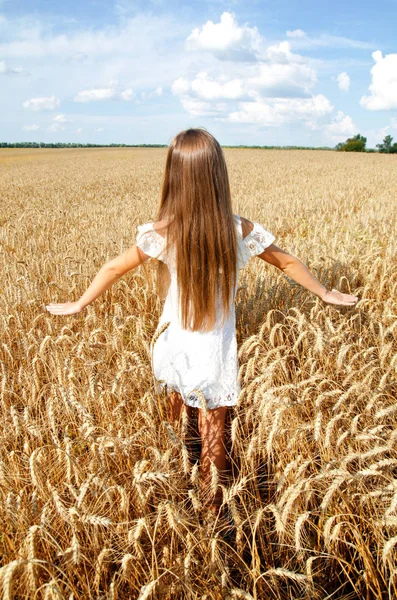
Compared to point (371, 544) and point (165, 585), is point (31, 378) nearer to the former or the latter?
point (165, 585)

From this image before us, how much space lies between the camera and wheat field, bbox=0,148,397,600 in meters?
1.33

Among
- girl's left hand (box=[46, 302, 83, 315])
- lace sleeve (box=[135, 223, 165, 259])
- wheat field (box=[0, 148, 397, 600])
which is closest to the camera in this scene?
wheat field (box=[0, 148, 397, 600])

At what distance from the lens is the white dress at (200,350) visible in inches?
83.5

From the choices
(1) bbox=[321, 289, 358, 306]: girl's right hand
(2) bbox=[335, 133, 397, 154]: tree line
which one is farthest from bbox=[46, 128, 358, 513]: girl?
(2) bbox=[335, 133, 397, 154]: tree line

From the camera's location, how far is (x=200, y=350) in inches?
85.0

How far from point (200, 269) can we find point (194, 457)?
3.14 ft

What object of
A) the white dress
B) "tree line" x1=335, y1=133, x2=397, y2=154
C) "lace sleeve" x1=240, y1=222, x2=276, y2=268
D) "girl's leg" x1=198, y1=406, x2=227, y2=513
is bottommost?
"girl's leg" x1=198, y1=406, x2=227, y2=513

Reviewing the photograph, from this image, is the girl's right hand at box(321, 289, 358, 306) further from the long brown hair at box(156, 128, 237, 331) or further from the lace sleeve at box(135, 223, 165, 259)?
the lace sleeve at box(135, 223, 165, 259)

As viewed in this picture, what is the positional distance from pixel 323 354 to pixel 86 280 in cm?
222

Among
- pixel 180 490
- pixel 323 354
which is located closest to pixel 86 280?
pixel 323 354

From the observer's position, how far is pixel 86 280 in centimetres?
376

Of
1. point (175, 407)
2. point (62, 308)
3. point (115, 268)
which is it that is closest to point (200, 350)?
point (175, 407)

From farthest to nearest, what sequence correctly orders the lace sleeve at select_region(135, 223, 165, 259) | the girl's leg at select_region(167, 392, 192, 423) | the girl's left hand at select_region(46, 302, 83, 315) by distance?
1. the girl's left hand at select_region(46, 302, 83, 315)
2. the girl's leg at select_region(167, 392, 192, 423)
3. the lace sleeve at select_region(135, 223, 165, 259)

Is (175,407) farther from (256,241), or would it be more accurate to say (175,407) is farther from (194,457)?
(256,241)
